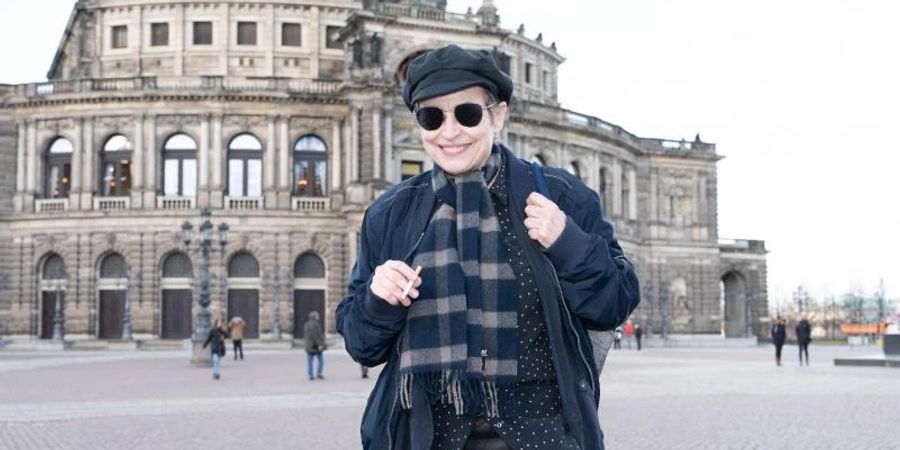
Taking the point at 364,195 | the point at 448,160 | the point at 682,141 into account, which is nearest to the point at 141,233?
the point at 364,195

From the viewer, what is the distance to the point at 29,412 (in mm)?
17906

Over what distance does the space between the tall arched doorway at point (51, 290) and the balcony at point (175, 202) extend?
237 inches

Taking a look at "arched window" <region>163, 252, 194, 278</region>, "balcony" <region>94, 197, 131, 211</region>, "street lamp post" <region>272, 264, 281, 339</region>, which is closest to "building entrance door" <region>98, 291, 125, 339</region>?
"arched window" <region>163, 252, 194, 278</region>

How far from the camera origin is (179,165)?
2320 inches

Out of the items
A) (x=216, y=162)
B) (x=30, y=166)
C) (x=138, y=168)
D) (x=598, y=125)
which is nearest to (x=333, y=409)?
(x=216, y=162)

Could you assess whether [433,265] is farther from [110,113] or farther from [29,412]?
[110,113]

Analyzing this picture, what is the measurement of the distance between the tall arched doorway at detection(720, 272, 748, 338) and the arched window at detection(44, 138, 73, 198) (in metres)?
45.9

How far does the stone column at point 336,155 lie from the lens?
59219 millimetres

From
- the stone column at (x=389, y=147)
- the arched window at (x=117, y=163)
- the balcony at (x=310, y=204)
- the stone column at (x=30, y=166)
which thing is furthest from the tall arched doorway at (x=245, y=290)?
the stone column at (x=30, y=166)

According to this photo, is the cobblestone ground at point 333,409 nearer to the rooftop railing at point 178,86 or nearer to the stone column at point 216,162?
the stone column at point 216,162

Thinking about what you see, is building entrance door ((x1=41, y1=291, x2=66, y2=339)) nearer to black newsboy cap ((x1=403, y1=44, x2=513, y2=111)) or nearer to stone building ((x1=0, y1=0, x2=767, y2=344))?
stone building ((x1=0, y1=0, x2=767, y2=344))

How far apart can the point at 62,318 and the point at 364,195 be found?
53.2ft

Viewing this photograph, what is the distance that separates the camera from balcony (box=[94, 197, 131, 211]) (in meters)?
58.4

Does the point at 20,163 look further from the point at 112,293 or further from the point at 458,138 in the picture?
the point at 458,138
